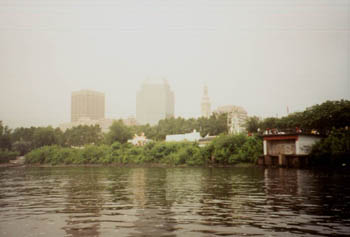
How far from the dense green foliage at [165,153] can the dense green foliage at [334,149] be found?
42.6 feet

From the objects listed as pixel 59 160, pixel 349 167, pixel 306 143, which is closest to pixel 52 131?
pixel 59 160

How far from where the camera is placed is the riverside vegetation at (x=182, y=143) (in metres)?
66.1

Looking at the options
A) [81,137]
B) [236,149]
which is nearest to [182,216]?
[236,149]

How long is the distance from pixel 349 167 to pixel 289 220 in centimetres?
4373

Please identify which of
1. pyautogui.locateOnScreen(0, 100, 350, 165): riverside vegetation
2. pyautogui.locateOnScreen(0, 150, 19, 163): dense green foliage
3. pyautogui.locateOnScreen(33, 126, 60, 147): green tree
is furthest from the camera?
pyautogui.locateOnScreen(33, 126, 60, 147): green tree

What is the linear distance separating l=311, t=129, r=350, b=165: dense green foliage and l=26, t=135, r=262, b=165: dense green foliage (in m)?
13.0

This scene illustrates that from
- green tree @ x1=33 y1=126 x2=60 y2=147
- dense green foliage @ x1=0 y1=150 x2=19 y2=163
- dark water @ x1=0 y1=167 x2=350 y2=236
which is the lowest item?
dark water @ x1=0 y1=167 x2=350 y2=236

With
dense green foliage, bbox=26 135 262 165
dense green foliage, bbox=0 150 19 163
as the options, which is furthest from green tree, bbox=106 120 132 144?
dense green foliage, bbox=0 150 19 163

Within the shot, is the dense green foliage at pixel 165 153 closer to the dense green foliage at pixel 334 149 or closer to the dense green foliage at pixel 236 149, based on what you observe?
the dense green foliage at pixel 236 149

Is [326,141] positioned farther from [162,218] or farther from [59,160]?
[59,160]

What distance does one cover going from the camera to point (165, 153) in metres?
84.9

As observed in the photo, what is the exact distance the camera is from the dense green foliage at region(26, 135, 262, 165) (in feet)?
225

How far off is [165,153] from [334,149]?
43.3 metres

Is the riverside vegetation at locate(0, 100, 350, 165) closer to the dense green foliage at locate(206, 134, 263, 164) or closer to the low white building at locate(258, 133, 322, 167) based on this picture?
the dense green foliage at locate(206, 134, 263, 164)
